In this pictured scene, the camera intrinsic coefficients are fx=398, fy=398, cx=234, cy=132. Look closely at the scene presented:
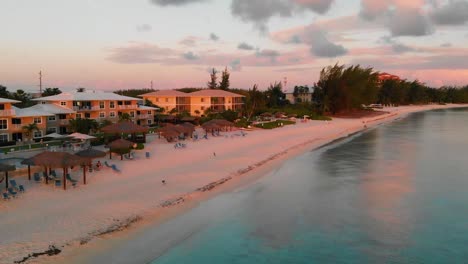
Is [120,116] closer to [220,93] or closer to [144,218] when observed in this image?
[220,93]

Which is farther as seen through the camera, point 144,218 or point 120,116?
point 120,116

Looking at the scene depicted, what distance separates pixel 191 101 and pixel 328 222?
54304mm

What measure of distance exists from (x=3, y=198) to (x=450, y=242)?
1937 cm

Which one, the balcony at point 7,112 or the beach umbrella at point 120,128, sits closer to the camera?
the beach umbrella at point 120,128

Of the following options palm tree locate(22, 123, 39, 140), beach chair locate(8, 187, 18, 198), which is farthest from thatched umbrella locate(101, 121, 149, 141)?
beach chair locate(8, 187, 18, 198)

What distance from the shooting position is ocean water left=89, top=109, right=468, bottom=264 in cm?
1459

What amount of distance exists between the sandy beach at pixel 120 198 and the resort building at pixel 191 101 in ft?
109

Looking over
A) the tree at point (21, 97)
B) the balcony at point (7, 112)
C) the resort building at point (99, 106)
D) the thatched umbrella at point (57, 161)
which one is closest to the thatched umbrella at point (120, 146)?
the thatched umbrella at point (57, 161)

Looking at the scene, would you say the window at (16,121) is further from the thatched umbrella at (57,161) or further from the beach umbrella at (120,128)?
the thatched umbrella at (57,161)

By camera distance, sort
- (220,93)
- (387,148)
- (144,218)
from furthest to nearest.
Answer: (220,93) < (387,148) < (144,218)

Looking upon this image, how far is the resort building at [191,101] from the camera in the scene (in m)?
68.6

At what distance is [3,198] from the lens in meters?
18.2

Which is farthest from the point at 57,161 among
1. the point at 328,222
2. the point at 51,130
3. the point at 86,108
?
the point at 86,108

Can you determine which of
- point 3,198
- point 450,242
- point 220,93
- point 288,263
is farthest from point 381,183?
point 220,93
